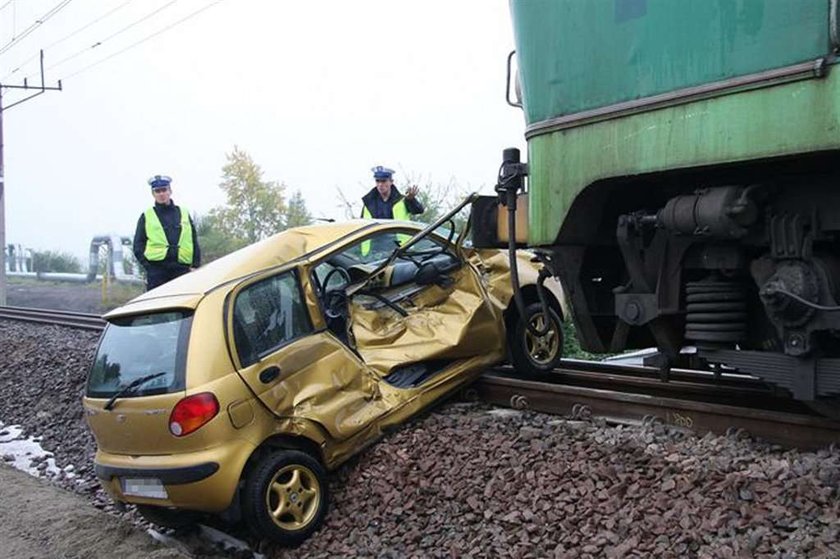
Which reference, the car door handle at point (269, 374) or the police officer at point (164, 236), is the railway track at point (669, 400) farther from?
the police officer at point (164, 236)

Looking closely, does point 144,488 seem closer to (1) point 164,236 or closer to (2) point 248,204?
(1) point 164,236

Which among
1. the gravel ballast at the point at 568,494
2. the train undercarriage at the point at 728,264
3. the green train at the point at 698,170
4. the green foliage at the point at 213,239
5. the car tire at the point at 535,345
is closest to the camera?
the gravel ballast at the point at 568,494

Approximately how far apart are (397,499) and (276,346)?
1.15 m

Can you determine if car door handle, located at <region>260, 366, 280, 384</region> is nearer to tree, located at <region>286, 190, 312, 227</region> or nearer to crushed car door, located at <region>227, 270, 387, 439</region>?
crushed car door, located at <region>227, 270, 387, 439</region>

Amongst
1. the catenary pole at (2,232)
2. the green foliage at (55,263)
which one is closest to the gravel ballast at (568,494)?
the catenary pole at (2,232)

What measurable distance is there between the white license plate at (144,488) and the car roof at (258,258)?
0.98m

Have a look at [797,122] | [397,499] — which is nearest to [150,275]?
[397,499]

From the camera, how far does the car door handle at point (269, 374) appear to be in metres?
4.81

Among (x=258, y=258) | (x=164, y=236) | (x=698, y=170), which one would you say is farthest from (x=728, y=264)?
(x=164, y=236)

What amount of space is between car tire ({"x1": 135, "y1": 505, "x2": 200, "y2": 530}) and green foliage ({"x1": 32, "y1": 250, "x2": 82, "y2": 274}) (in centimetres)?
3967

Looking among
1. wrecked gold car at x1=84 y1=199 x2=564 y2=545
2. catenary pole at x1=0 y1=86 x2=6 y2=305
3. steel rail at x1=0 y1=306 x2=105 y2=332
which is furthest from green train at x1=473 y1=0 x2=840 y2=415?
catenary pole at x1=0 y1=86 x2=6 y2=305

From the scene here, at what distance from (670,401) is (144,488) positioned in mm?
3005

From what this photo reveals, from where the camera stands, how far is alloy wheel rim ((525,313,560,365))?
21.0 feet

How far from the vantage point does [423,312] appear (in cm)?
596
